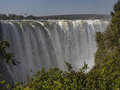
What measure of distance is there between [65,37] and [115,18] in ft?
23.1

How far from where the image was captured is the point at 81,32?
A: 65.2ft

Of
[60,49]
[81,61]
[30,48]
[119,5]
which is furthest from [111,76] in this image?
[119,5]

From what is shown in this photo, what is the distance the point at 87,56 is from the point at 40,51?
653 cm

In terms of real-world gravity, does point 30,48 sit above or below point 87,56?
above

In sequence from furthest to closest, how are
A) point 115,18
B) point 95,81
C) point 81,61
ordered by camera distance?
point 81,61 < point 115,18 < point 95,81

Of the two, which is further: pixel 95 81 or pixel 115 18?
pixel 115 18

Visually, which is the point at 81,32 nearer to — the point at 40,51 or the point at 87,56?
the point at 87,56

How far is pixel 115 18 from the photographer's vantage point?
39.0 ft

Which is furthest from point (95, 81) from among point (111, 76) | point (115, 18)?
point (115, 18)

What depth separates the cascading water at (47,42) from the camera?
13242 mm

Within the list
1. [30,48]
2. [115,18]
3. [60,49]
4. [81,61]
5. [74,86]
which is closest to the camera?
[74,86]

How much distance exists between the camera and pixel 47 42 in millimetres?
15906

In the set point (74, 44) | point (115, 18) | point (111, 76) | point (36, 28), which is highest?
point (111, 76)

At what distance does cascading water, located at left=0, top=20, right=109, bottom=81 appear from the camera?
1324cm
